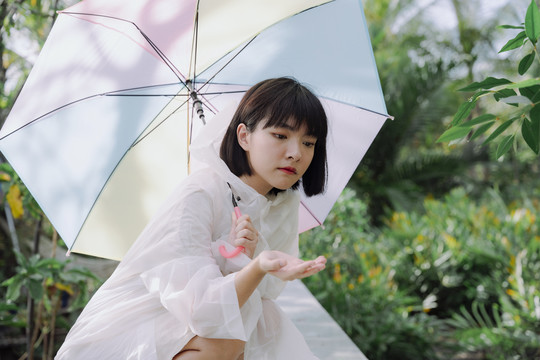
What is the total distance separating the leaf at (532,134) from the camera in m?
1.18

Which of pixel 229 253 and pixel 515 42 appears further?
pixel 229 253

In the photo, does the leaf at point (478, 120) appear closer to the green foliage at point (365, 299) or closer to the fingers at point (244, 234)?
the fingers at point (244, 234)

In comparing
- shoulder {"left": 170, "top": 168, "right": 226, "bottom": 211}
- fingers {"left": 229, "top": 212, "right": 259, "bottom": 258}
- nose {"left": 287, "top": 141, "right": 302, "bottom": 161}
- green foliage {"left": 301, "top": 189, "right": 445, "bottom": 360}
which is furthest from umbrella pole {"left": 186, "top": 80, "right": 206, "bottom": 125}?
green foliage {"left": 301, "top": 189, "right": 445, "bottom": 360}

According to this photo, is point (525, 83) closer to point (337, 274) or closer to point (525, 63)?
point (525, 63)

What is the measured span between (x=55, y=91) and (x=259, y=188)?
0.86m

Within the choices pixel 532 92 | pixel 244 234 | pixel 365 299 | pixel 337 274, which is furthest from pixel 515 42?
pixel 337 274

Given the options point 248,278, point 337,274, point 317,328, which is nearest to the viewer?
point 248,278

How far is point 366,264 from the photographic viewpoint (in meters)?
4.61

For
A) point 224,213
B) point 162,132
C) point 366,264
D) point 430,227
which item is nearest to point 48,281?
point 162,132

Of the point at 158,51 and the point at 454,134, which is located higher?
the point at 158,51

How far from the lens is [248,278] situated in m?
1.31

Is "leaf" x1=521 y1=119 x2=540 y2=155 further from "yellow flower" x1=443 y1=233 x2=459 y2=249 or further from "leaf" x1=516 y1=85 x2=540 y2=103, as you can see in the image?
"yellow flower" x1=443 y1=233 x2=459 y2=249

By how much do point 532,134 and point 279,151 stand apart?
0.69m

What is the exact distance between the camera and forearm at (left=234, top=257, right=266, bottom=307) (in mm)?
1282
